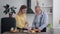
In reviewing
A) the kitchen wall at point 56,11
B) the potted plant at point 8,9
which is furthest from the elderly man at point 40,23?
the potted plant at point 8,9

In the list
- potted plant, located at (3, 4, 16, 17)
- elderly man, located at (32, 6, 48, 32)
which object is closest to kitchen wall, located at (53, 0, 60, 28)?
elderly man, located at (32, 6, 48, 32)

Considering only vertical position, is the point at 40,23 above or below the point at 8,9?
below

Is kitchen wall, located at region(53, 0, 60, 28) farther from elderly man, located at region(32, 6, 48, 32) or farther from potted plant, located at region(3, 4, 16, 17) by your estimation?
potted plant, located at region(3, 4, 16, 17)

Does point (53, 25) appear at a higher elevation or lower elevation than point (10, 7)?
lower

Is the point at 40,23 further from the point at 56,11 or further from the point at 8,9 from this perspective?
the point at 8,9

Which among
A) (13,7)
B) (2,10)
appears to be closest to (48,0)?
(13,7)

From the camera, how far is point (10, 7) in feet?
13.0

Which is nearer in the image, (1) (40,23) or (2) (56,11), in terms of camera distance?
(1) (40,23)

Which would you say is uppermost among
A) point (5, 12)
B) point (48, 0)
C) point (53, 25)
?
point (48, 0)

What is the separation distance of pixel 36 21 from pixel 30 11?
30.3 inches

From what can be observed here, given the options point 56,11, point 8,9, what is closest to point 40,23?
point 56,11

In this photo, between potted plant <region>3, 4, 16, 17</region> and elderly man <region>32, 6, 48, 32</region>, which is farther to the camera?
potted plant <region>3, 4, 16, 17</region>

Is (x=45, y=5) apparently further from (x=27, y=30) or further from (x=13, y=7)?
(x=27, y=30)

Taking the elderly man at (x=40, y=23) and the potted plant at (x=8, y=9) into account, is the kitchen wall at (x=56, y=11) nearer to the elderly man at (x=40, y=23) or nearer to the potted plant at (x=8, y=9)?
the elderly man at (x=40, y=23)
